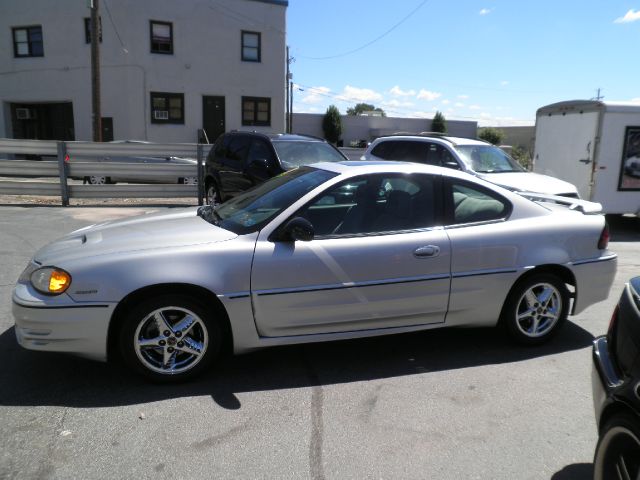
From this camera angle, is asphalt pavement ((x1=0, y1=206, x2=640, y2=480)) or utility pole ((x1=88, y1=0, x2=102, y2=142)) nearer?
asphalt pavement ((x1=0, y1=206, x2=640, y2=480))

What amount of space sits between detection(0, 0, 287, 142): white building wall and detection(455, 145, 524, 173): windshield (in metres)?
18.2

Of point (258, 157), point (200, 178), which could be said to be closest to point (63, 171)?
point (200, 178)

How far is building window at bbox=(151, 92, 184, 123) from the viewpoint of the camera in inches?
973

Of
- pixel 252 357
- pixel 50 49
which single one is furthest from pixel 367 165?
pixel 50 49

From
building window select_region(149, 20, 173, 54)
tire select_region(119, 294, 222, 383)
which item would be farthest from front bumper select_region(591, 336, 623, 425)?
building window select_region(149, 20, 173, 54)

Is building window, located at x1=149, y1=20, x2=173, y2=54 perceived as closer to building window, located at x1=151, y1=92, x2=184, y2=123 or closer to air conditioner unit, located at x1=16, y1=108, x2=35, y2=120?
building window, located at x1=151, y1=92, x2=184, y2=123

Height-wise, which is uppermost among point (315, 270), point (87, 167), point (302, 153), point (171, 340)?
point (302, 153)

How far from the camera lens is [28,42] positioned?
80.9ft

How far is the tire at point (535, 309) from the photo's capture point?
4359 mm

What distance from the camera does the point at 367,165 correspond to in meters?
4.36

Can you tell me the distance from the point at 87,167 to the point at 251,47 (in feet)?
52.1

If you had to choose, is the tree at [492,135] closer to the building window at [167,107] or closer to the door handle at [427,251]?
the building window at [167,107]

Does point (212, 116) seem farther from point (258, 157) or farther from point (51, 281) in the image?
point (51, 281)

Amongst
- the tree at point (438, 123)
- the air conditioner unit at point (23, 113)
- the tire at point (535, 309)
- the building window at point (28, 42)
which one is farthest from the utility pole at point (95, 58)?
the tree at point (438, 123)
